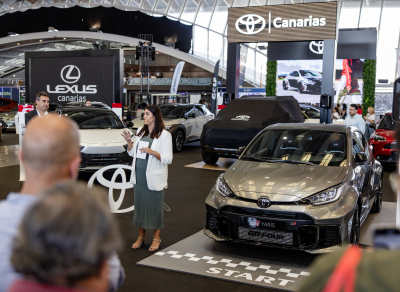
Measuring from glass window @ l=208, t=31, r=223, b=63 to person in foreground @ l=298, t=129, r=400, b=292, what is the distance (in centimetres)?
3737

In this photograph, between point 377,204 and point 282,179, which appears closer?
point 282,179

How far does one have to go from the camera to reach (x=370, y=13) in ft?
98.3

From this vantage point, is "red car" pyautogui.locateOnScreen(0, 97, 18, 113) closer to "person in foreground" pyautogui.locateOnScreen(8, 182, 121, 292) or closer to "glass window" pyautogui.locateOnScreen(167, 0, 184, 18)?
"glass window" pyautogui.locateOnScreen(167, 0, 184, 18)

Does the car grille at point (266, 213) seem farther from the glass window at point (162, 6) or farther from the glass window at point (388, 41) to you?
the glass window at point (162, 6)

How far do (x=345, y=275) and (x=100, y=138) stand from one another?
9.04 metres

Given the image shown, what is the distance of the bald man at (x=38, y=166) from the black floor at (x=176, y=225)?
9.55ft

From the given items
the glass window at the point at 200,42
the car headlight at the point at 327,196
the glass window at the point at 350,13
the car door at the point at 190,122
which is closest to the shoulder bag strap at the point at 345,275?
the car headlight at the point at 327,196

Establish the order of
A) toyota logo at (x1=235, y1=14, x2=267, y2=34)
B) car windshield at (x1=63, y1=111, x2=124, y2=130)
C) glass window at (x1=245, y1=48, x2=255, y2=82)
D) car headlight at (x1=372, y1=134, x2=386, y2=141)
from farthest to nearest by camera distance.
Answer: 1. glass window at (x1=245, y1=48, x2=255, y2=82)
2. toyota logo at (x1=235, y1=14, x2=267, y2=34)
3. car headlight at (x1=372, y1=134, x2=386, y2=141)
4. car windshield at (x1=63, y1=111, x2=124, y2=130)

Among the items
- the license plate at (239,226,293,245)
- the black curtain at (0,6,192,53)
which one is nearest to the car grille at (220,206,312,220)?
the license plate at (239,226,293,245)

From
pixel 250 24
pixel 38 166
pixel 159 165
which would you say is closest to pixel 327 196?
pixel 159 165

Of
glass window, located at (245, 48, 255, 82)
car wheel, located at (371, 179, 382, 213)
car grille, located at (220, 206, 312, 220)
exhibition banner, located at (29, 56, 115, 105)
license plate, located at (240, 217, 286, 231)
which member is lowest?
car wheel, located at (371, 179, 382, 213)

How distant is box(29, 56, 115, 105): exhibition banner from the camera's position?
17.9 metres

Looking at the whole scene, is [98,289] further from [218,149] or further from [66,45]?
[66,45]

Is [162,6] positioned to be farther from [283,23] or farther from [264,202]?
[264,202]
